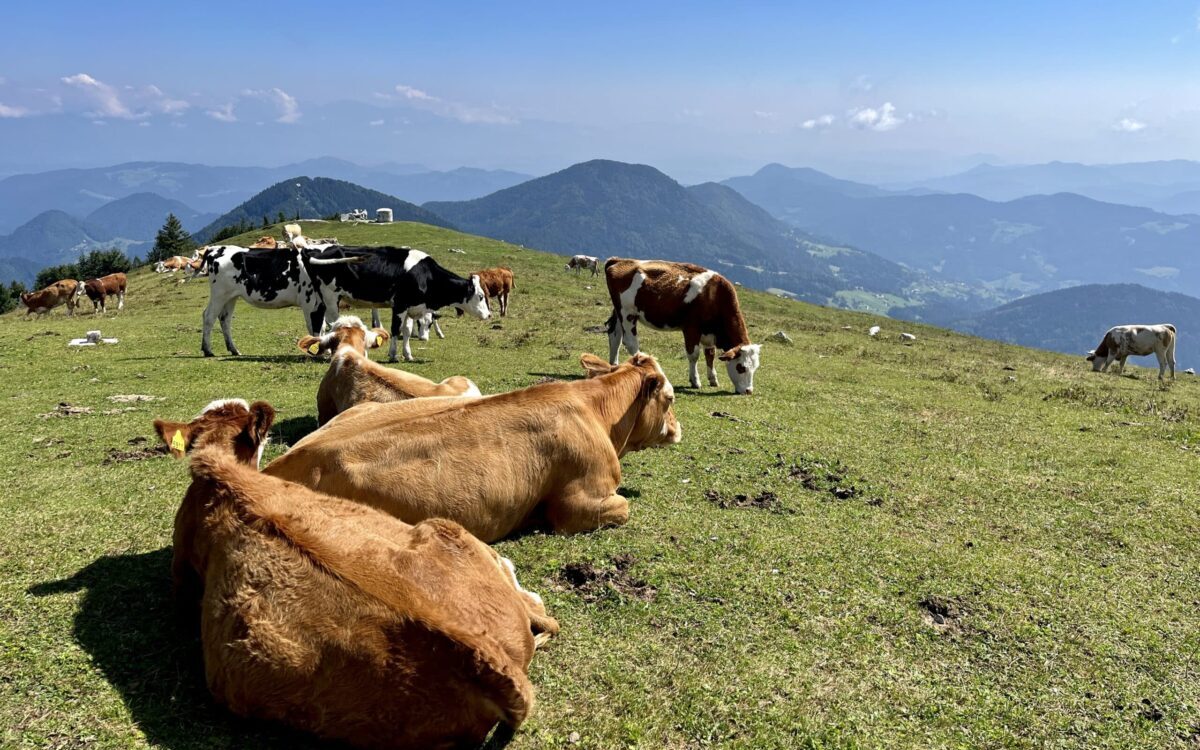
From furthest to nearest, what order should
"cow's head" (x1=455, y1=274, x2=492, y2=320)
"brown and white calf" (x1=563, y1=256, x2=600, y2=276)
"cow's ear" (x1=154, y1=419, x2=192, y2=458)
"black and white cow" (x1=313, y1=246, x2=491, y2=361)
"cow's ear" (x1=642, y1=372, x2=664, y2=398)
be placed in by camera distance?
"brown and white calf" (x1=563, y1=256, x2=600, y2=276)
"cow's head" (x1=455, y1=274, x2=492, y2=320)
"black and white cow" (x1=313, y1=246, x2=491, y2=361)
"cow's ear" (x1=642, y1=372, x2=664, y2=398)
"cow's ear" (x1=154, y1=419, x2=192, y2=458)

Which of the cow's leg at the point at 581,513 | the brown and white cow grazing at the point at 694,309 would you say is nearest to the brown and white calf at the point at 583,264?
the brown and white cow grazing at the point at 694,309

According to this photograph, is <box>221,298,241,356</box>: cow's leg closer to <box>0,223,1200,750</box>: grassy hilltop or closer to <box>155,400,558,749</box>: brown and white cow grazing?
<box>0,223,1200,750</box>: grassy hilltop

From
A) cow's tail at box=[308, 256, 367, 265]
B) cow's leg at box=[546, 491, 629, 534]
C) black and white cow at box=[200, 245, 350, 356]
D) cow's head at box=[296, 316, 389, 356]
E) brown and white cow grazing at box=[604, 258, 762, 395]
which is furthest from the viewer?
cow's tail at box=[308, 256, 367, 265]

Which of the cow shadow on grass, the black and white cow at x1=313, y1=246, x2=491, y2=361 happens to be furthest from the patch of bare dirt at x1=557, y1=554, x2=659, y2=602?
the black and white cow at x1=313, y1=246, x2=491, y2=361

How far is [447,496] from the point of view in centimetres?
684

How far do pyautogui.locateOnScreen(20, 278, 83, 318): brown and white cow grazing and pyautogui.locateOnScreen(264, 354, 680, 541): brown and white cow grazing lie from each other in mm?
39835

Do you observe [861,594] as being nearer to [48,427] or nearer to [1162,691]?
[1162,691]

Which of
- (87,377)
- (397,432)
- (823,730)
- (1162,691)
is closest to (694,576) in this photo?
(823,730)

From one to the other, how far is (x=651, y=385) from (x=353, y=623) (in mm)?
5779

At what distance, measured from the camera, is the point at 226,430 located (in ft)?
19.7

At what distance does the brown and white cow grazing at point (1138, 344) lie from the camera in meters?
30.8

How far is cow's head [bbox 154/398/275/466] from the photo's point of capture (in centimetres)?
579

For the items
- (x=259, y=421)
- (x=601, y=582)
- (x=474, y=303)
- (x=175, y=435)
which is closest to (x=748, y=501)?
(x=601, y=582)

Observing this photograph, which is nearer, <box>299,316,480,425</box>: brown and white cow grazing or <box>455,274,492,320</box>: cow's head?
<box>299,316,480,425</box>: brown and white cow grazing
